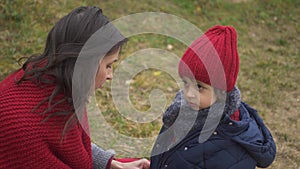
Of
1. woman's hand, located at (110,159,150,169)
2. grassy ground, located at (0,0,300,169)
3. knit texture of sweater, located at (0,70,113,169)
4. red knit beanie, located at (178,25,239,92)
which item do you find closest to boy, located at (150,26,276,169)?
red knit beanie, located at (178,25,239,92)

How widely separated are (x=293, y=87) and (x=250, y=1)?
8.50ft

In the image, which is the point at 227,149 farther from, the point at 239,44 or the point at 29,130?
the point at 239,44

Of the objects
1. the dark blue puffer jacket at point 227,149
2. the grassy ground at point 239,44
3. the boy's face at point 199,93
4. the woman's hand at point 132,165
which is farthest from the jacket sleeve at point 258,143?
the grassy ground at point 239,44

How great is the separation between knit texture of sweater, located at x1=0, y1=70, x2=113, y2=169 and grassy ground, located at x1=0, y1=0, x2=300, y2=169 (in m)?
1.44

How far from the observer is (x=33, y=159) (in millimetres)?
1590

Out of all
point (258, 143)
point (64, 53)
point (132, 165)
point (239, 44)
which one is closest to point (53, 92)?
point (64, 53)

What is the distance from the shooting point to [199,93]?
1.79m

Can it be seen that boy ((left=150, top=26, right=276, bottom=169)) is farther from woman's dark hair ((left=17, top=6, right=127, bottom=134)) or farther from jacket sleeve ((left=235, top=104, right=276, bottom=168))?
woman's dark hair ((left=17, top=6, right=127, bottom=134))

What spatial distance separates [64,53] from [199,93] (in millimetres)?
636

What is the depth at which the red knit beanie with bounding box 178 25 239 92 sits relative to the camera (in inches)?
68.4

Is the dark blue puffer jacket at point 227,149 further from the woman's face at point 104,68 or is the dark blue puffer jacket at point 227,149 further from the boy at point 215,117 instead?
the woman's face at point 104,68

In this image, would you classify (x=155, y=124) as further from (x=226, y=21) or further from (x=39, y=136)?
(x=226, y=21)

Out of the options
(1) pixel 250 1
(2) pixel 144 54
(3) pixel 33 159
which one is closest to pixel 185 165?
(3) pixel 33 159

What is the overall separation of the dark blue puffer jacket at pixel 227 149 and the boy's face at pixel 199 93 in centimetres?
11
